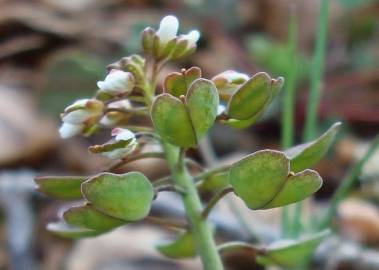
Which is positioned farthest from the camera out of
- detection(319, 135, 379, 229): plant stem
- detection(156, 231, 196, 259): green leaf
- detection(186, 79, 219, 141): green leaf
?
detection(319, 135, 379, 229): plant stem

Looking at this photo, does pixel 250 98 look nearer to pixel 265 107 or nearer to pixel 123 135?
pixel 265 107

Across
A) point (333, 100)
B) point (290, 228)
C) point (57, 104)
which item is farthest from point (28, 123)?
point (290, 228)

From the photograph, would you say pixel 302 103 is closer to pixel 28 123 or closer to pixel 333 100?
pixel 333 100

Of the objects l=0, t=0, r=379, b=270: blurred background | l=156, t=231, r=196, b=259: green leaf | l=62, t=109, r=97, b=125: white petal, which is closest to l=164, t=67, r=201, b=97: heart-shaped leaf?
l=62, t=109, r=97, b=125: white petal

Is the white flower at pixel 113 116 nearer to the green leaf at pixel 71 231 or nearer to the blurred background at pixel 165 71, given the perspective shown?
the green leaf at pixel 71 231

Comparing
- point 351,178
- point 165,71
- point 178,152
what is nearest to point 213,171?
point 178,152

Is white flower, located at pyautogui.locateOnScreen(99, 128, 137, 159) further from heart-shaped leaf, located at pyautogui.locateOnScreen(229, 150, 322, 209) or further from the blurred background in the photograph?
the blurred background
